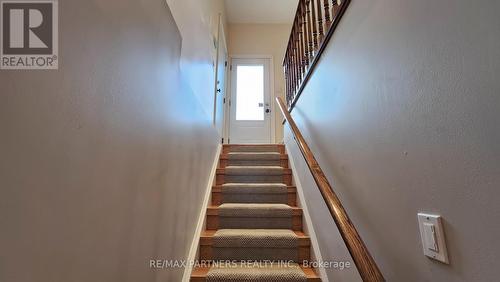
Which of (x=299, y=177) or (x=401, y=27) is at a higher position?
(x=401, y=27)

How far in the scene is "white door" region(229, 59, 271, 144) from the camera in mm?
4910

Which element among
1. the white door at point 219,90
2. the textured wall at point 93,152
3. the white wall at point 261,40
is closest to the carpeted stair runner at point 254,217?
the textured wall at point 93,152

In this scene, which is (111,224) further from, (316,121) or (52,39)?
(316,121)

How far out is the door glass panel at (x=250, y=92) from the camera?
197 inches

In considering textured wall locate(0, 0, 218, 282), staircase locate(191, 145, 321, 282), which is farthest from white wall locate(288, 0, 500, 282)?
textured wall locate(0, 0, 218, 282)

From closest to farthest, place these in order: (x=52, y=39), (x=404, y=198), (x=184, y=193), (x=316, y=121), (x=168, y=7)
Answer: (x=52, y=39) → (x=404, y=198) → (x=168, y=7) → (x=184, y=193) → (x=316, y=121)

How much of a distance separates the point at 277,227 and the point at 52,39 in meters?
1.95

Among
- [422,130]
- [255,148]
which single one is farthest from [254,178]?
[422,130]

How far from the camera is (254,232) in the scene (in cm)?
199

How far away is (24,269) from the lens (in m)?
0.48

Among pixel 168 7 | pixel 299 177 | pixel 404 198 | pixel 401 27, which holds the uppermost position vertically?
pixel 168 7

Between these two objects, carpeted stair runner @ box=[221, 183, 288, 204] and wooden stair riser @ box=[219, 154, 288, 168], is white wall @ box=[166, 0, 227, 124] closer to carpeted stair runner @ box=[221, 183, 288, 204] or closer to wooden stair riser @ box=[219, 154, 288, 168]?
carpeted stair runner @ box=[221, 183, 288, 204]

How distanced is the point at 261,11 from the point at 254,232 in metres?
4.18

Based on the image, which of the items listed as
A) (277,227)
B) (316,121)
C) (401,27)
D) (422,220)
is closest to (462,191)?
(422,220)
